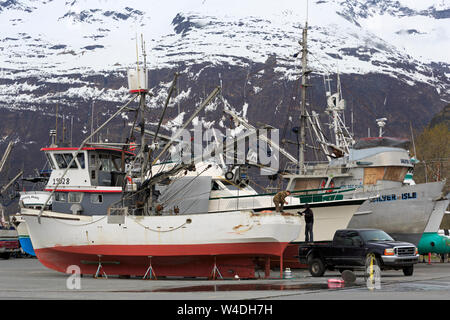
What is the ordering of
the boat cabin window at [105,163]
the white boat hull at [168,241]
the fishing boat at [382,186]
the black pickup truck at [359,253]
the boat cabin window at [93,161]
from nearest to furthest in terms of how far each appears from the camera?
the black pickup truck at [359,253] < the white boat hull at [168,241] < the boat cabin window at [93,161] < the boat cabin window at [105,163] < the fishing boat at [382,186]

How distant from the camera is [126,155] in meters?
32.6

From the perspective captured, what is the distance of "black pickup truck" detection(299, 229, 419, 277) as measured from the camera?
878 inches

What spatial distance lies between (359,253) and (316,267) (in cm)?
204

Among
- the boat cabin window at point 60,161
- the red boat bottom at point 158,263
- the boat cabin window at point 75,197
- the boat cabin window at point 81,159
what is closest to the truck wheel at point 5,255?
the boat cabin window at point 60,161

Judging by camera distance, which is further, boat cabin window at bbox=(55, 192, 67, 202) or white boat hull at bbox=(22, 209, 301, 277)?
boat cabin window at bbox=(55, 192, 67, 202)

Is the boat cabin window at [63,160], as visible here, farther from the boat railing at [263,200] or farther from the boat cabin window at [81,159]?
the boat railing at [263,200]

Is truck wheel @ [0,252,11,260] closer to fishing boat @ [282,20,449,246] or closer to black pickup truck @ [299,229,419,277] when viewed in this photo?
fishing boat @ [282,20,449,246]

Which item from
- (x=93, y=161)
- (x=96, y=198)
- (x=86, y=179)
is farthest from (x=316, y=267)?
(x=93, y=161)

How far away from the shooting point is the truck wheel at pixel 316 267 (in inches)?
953

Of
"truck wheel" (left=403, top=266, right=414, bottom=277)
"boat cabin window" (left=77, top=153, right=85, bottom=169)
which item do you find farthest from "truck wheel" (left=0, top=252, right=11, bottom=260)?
"truck wheel" (left=403, top=266, right=414, bottom=277)

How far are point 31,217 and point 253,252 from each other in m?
10.6

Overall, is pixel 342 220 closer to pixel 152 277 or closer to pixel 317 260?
pixel 317 260

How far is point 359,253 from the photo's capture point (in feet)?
75.2
